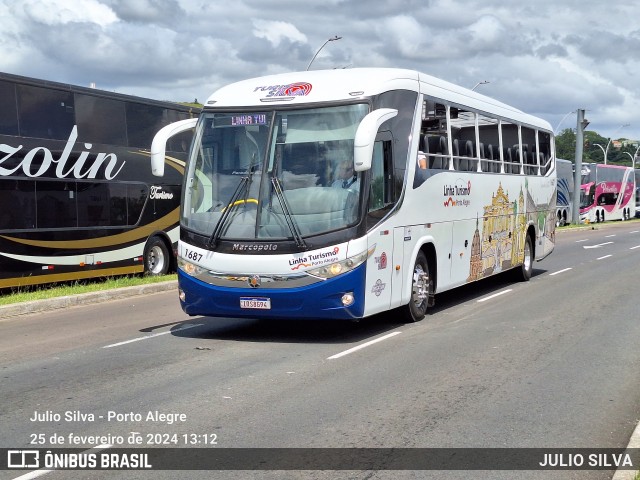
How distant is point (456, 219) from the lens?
14.3m

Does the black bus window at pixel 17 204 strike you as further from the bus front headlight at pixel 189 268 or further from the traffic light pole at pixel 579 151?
the traffic light pole at pixel 579 151

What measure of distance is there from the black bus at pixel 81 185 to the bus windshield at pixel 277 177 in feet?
23.3

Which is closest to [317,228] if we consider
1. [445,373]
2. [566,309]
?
[445,373]

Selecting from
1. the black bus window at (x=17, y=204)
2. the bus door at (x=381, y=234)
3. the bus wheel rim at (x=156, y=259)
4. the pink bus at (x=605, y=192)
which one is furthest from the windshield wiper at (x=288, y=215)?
the pink bus at (x=605, y=192)

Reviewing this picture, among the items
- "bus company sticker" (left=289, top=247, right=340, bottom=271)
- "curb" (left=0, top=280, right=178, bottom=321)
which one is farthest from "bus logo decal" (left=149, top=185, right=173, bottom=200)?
"bus company sticker" (left=289, top=247, right=340, bottom=271)

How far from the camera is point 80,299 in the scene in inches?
637

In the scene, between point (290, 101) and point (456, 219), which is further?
point (456, 219)

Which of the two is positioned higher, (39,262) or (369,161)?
(369,161)

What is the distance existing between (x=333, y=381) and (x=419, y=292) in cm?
433

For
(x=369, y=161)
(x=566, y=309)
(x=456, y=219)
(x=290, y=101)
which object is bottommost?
(x=566, y=309)

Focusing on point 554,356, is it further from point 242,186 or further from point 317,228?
point 242,186

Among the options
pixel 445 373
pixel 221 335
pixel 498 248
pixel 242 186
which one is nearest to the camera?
pixel 445 373

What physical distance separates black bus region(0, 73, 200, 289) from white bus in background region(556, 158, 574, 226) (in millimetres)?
40162

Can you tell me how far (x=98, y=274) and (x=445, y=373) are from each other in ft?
39.4
